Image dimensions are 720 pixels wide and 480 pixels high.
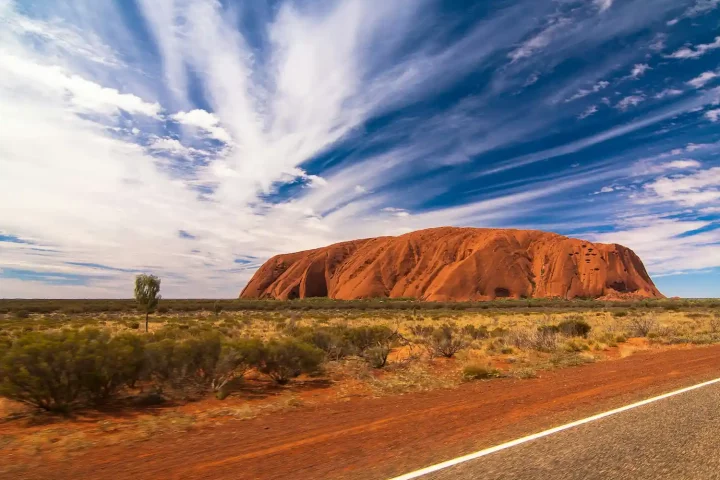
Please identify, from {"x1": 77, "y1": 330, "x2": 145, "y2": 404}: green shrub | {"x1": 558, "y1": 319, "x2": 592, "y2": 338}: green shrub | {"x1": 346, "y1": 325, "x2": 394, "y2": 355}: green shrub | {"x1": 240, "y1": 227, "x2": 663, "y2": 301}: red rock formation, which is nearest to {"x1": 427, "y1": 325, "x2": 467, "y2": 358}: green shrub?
{"x1": 346, "y1": 325, "x2": 394, "y2": 355}: green shrub

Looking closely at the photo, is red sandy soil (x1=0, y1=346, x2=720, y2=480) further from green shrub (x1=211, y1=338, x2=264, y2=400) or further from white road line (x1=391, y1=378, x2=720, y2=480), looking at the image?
green shrub (x1=211, y1=338, x2=264, y2=400)

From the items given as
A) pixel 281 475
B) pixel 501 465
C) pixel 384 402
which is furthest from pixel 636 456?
pixel 384 402

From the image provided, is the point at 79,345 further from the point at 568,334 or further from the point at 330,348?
the point at 568,334

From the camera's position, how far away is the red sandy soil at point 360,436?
16.7 ft

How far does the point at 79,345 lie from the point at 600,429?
9391 millimetres

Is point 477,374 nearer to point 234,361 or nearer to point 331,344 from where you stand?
point 331,344

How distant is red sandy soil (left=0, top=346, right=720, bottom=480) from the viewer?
16.7ft

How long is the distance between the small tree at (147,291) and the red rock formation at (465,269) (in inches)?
2928

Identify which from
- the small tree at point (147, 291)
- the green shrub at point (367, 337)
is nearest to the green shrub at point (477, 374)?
the green shrub at point (367, 337)

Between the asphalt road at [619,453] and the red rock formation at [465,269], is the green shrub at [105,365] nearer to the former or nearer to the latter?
the asphalt road at [619,453]

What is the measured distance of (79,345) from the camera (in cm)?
847

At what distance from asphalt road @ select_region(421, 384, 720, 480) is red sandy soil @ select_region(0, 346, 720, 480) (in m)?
0.56

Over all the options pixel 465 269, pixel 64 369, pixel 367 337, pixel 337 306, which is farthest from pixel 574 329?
pixel 465 269

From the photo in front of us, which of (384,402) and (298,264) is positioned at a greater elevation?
(298,264)
